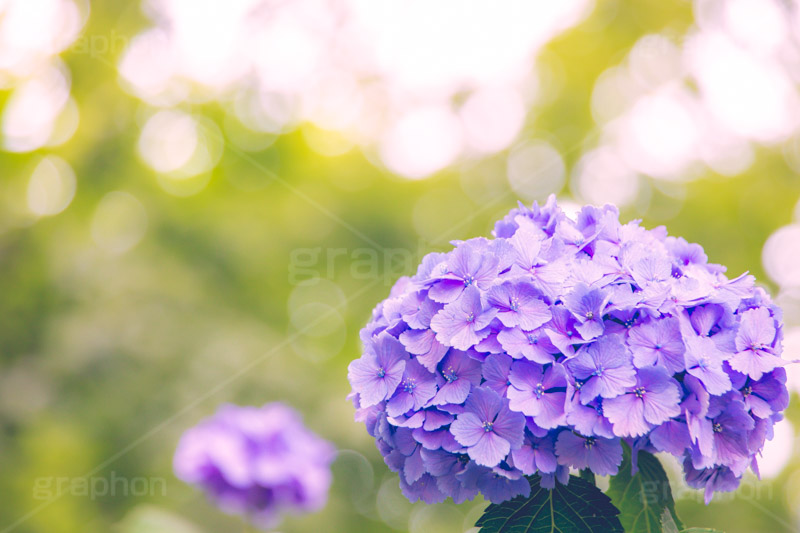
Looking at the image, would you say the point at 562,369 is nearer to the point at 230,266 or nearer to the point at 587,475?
the point at 587,475

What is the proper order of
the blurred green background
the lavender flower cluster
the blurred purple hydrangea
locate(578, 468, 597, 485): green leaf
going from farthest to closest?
the blurred green background < the blurred purple hydrangea < locate(578, 468, 597, 485): green leaf < the lavender flower cluster

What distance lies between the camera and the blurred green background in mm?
3938

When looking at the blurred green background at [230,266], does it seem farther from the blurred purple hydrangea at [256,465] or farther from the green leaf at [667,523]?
the green leaf at [667,523]

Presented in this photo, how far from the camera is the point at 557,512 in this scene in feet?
3.24

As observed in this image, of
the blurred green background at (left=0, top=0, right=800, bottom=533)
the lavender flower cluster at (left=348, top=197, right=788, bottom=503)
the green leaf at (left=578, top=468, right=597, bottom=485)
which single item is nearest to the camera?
the lavender flower cluster at (left=348, top=197, right=788, bottom=503)

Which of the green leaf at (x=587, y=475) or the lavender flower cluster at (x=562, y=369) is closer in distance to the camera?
the lavender flower cluster at (x=562, y=369)

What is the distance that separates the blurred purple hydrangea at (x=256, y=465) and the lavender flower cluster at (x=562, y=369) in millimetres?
1331

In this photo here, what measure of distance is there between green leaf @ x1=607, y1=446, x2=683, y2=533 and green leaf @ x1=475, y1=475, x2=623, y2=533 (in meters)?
0.13

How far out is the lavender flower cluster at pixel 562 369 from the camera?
0.88 meters

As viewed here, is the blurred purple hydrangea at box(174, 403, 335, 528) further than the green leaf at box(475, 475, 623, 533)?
Yes

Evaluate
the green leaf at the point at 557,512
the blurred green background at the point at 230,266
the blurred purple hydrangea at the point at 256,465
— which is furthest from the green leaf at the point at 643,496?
the blurred green background at the point at 230,266

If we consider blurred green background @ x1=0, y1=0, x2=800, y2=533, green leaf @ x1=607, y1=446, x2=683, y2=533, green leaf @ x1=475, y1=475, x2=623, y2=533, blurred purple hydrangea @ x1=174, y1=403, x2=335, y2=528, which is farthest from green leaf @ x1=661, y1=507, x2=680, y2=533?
blurred green background @ x1=0, y1=0, x2=800, y2=533

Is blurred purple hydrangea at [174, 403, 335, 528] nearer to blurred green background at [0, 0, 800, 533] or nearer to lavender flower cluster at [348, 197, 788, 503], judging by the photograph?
lavender flower cluster at [348, 197, 788, 503]

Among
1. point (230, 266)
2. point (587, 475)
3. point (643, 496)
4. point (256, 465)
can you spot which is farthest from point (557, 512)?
point (230, 266)
